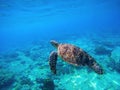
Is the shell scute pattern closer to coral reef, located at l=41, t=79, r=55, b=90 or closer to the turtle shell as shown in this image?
the turtle shell

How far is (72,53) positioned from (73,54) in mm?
58

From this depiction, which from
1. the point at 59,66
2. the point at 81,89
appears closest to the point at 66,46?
the point at 81,89

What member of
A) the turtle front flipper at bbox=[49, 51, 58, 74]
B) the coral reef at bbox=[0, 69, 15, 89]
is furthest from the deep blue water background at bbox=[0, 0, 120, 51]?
the turtle front flipper at bbox=[49, 51, 58, 74]

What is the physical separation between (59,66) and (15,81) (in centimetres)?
424

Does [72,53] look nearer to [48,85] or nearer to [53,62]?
[53,62]

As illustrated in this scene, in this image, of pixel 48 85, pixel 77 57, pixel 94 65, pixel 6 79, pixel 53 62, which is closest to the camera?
pixel 94 65

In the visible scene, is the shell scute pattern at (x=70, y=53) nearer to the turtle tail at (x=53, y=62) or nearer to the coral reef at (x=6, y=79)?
the turtle tail at (x=53, y=62)

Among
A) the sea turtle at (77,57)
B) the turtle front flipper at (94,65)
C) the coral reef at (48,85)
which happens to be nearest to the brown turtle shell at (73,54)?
the sea turtle at (77,57)

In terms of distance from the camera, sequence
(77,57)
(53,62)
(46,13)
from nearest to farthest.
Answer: (77,57) < (53,62) < (46,13)

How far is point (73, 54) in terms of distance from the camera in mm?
5805

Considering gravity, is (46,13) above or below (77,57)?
above

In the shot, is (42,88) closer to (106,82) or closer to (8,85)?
(8,85)

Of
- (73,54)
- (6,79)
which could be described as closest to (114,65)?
(73,54)

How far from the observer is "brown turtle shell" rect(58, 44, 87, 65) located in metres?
5.66
